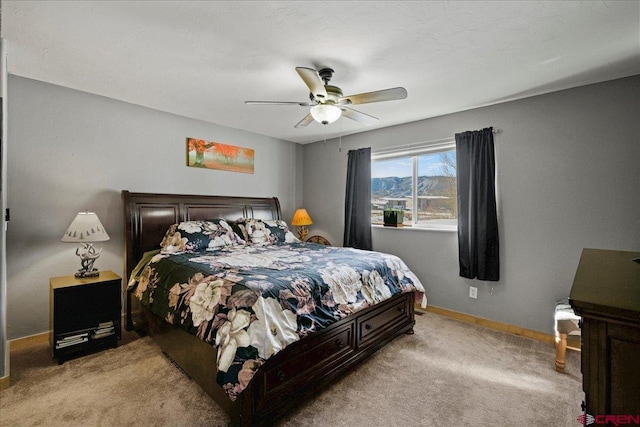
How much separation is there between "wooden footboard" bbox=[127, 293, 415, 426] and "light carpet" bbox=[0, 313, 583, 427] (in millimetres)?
118

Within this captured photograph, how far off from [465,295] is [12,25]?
4.60m

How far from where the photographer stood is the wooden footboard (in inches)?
64.9

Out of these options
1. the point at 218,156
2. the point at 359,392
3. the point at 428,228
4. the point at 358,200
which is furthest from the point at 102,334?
the point at 428,228

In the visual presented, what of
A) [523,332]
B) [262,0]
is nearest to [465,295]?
[523,332]

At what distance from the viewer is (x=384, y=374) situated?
2.26 m

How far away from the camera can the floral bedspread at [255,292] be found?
1.59 m

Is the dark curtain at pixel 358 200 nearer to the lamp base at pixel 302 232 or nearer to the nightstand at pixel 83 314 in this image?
the lamp base at pixel 302 232

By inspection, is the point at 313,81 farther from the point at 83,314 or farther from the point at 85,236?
the point at 83,314

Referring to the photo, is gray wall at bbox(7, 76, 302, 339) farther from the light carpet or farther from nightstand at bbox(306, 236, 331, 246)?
nightstand at bbox(306, 236, 331, 246)

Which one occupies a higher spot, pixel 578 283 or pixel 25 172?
pixel 25 172

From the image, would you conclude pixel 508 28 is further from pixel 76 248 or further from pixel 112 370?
pixel 76 248

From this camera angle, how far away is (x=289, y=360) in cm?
182

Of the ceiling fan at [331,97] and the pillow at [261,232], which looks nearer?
the ceiling fan at [331,97]

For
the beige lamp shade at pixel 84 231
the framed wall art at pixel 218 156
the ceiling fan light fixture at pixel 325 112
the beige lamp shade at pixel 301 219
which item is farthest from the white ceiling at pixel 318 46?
the beige lamp shade at pixel 301 219
